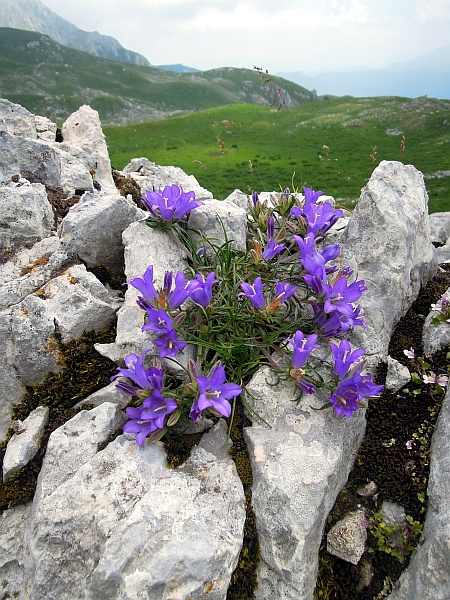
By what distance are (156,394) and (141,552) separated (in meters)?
1.22

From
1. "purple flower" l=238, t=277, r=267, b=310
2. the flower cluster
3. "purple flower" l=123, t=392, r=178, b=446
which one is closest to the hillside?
the flower cluster

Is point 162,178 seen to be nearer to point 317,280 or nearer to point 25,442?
point 317,280

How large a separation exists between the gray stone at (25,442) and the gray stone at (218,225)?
2794mm

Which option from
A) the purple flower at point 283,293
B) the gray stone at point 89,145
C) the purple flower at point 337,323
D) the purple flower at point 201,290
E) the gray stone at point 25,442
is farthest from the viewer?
the gray stone at point 89,145

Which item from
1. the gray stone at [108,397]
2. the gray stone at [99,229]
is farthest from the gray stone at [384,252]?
the gray stone at [99,229]

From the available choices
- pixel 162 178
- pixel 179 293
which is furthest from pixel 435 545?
pixel 162 178

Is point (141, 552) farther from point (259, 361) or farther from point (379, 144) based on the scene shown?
point (379, 144)

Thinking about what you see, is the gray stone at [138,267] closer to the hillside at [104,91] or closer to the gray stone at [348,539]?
the gray stone at [348,539]

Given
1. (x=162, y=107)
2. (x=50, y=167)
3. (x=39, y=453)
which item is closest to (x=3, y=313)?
(x=39, y=453)

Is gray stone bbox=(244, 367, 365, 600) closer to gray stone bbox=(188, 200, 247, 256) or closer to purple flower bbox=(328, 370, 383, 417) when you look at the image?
purple flower bbox=(328, 370, 383, 417)

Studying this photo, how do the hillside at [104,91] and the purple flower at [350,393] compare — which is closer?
the purple flower at [350,393]

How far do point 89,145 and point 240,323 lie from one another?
6965 millimetres

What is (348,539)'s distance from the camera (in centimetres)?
378

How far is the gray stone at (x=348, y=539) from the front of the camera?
12.2ft
